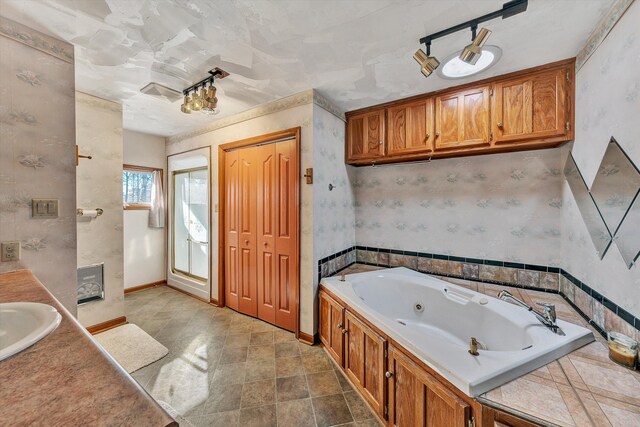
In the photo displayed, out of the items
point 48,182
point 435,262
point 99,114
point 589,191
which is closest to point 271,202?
point 48,182

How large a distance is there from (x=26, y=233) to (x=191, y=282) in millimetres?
2184

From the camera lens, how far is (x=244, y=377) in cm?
187

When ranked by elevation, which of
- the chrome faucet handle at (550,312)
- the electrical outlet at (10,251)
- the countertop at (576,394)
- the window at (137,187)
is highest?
the window at (137,187)

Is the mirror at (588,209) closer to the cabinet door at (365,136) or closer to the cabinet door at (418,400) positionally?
the cabinet door at (418,400)

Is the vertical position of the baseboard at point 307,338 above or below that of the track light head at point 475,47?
below

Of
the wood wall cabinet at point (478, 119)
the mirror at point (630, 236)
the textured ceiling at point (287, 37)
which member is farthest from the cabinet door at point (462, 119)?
the mirror at point (630, 236)

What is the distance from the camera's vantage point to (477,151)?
2.07 metres

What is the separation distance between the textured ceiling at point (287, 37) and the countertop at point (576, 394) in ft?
5.93

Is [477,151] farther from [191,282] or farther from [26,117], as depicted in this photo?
[191,282]

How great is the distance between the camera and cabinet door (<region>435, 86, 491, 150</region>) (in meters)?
1.96

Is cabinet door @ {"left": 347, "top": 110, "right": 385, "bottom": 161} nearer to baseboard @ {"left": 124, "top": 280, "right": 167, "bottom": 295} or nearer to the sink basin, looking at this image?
the sink basin

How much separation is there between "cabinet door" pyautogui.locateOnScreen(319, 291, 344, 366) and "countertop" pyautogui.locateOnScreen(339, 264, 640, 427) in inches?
44.6

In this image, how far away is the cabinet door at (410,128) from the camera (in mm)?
2184

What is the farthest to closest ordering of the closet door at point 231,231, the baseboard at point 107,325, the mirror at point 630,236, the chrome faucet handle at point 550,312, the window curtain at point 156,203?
the window curtain at point 156,203
the closet door at point 231,231
the baseboard at point 107,325
the chrome faucet handle at point 550,312
the mirror at point 630,236
